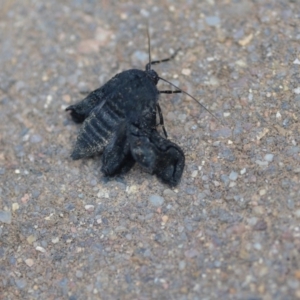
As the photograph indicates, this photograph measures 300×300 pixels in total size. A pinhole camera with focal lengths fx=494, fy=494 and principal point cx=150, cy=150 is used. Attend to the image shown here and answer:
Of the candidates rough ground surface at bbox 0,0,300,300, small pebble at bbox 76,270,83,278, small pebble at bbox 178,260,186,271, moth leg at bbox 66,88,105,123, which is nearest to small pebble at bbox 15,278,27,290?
rough ground surface at bbox 0,0,300,300

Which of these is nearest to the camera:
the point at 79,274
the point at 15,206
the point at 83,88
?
the point at 79,274

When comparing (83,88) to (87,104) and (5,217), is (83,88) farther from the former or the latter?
(5,217)

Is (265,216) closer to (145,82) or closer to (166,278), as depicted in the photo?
(166,278)

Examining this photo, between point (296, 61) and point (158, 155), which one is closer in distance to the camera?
point (158, 155)

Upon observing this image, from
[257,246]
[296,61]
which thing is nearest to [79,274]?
[257,246]

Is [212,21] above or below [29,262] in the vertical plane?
above

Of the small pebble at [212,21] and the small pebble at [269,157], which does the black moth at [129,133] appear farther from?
the small pebble at [212,21]

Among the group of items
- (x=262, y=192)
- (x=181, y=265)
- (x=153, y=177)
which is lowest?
(x=181, y=265)

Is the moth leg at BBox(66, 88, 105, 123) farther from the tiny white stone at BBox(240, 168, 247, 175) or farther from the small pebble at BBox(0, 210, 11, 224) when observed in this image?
the tiny white stone at BBox(240, 168, 247, 175)
